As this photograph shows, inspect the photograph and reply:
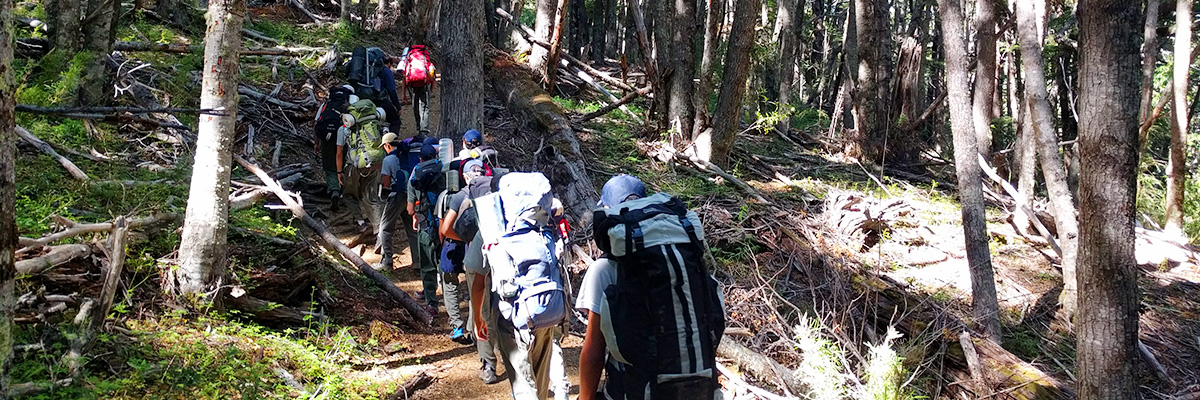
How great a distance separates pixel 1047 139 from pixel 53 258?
9.67 m

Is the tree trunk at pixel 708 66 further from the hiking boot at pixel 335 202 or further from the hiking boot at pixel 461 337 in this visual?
the hiking boot at pixel 461 337

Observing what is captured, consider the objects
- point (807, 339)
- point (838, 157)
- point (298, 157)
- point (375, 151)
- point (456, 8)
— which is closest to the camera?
point (807, 339)

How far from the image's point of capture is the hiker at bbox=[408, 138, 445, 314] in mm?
6312

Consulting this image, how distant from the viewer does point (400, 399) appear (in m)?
5.28

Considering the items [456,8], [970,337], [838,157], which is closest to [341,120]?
[456,8]

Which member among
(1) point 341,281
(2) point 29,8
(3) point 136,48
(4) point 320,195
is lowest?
(1) point 341,281

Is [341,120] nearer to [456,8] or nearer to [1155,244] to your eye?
[456,8]

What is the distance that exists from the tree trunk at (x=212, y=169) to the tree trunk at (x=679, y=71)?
8133 mm

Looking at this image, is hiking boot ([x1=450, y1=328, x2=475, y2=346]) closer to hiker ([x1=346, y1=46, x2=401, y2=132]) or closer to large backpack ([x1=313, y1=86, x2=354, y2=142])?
large backpack ([x1=313, y1=86, x2=354, y2=142])

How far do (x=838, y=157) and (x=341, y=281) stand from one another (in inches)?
440

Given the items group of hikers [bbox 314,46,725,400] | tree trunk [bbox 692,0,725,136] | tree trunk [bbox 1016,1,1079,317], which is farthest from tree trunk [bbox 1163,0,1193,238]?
group of hikers [bbox 314,46,725,400]

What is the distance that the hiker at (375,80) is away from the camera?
382 inches

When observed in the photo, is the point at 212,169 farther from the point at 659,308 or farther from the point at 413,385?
the point at 659,308

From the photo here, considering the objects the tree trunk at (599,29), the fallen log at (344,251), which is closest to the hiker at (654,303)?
the fallen log at (344,251)
